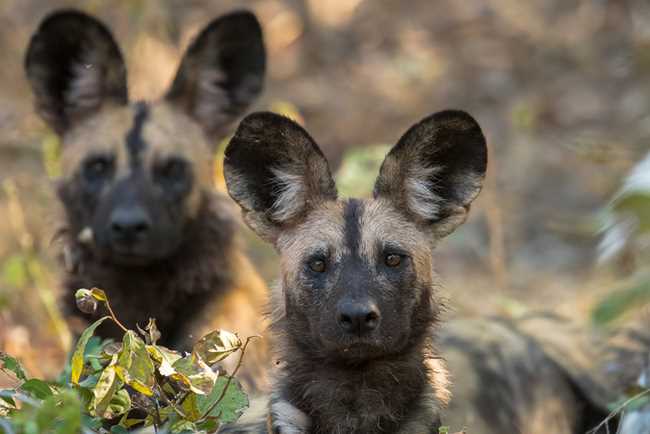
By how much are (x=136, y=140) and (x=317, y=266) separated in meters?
2.08

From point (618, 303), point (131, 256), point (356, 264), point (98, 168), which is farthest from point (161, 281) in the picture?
Answer: point (618, 303)

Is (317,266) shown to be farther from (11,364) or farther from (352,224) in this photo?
(11,364)

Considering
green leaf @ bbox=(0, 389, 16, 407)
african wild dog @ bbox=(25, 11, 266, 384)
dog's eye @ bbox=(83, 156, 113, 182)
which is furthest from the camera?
dog's eye @ bbox=(83, 156, 113, 182)

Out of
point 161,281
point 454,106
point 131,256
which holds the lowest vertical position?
point 454,106

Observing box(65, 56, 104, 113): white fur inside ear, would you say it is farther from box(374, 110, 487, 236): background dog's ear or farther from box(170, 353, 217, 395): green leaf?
box(170, 353, 217, 395): green leaf

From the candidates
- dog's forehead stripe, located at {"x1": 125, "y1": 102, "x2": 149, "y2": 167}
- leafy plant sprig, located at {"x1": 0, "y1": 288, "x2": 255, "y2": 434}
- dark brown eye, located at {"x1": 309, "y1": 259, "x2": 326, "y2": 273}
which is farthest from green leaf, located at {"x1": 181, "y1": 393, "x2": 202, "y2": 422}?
dog's forehead stripe, located at {"x1": 125, "y1": 102, "x2": 149, "y2": 167}

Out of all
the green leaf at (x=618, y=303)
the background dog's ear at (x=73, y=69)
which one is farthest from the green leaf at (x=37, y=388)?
the background dog's ear at (x=73, y=69)

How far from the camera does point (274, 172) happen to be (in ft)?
14.0

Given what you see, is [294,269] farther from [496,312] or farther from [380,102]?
[380,102]

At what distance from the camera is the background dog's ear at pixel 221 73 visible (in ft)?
19.6

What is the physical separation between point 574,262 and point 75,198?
4437 mm

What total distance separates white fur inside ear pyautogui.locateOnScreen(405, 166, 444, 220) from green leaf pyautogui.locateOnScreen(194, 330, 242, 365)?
910 mm

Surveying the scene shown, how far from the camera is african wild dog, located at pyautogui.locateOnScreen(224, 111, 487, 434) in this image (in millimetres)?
3805

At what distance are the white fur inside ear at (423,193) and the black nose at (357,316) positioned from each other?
23.7 inches
